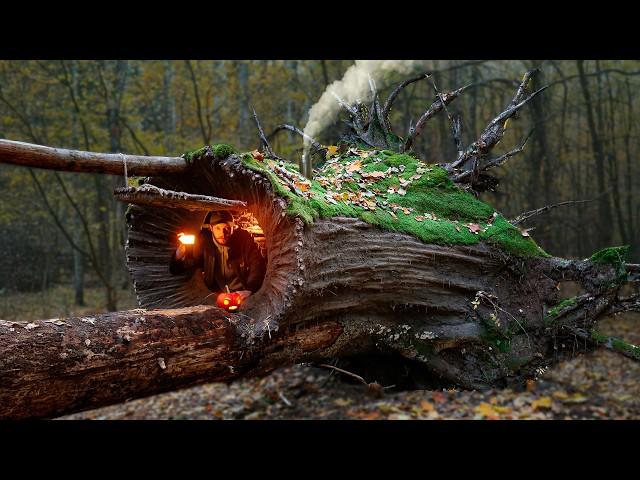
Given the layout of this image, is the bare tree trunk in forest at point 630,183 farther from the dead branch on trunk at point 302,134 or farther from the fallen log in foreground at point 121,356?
the fallen log in foreground at point 121,356

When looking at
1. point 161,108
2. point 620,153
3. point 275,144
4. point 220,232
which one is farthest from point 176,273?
point 620,153

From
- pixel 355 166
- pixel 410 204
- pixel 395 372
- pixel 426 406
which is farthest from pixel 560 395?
pixel 355 166

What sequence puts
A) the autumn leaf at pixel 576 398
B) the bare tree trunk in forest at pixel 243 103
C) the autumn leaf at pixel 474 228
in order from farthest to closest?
the bare tree trunk in forest at pixel 243 103 < the autumn leaf at pixel 576 398 < the autumn leaf at pixel 474 228

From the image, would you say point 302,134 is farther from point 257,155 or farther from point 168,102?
point 168,102

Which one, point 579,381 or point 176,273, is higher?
point 176,273

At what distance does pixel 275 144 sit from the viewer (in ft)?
47.2

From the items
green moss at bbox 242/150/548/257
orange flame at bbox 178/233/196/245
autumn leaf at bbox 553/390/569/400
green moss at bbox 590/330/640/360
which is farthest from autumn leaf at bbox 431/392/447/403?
orange flame at bbox 178/233/196/245

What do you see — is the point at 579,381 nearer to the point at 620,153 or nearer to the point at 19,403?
the point at 19,403

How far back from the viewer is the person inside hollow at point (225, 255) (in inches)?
202

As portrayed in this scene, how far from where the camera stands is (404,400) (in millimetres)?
7316

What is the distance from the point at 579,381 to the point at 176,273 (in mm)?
7420

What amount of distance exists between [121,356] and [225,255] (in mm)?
2425

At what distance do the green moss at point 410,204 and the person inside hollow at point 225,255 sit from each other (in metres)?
1.19

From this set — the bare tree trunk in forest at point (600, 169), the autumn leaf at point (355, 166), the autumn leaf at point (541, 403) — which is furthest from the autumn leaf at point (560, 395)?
the bare tree trunk in forest at point (600, 169)
